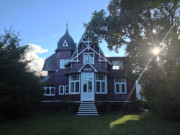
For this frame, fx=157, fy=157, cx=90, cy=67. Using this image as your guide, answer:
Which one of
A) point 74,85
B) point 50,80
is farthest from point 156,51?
point 50,80

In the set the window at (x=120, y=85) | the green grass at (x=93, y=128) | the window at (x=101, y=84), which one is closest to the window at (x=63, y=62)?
the window at (x=101, y=84)

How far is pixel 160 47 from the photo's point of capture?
16500mm

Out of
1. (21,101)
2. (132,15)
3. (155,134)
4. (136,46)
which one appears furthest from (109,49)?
(155,134)

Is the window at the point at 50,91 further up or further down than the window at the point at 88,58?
further down

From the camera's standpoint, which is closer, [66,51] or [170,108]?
[170,108]

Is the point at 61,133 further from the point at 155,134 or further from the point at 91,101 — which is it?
the point at 91,101

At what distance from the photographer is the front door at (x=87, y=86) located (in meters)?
18.8

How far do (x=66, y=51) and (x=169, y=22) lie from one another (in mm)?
14323

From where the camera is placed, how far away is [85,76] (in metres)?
19.2

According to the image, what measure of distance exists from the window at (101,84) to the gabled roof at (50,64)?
9332 mm

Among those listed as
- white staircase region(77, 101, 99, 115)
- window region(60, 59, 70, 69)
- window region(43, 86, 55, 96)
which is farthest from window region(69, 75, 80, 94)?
window region(43, 86, 55, 96)

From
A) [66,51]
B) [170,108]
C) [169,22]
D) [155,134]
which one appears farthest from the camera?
[66,51]

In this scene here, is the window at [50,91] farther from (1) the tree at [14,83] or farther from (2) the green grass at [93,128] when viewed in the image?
(2) the green grass at [93,128]

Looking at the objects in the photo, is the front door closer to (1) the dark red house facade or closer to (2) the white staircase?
(1) the dark red house facade
